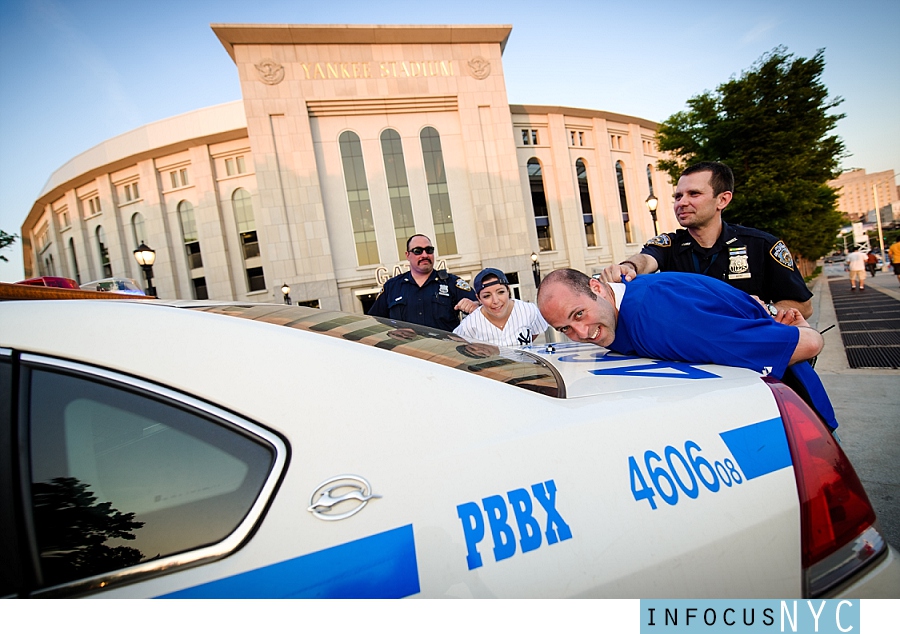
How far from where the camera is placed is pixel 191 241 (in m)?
29.2

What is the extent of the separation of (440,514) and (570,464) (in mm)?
295

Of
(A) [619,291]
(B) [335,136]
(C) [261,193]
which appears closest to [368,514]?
(A) [619,291]

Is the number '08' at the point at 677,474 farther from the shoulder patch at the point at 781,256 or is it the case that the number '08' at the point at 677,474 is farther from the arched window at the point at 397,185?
the arched window at the point at 397,185

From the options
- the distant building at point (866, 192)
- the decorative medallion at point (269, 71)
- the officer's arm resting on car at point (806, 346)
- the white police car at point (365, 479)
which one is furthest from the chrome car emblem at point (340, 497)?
the distant building at point (866, 192)

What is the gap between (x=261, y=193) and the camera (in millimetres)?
21797

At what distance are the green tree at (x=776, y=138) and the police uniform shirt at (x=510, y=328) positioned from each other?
15.0 m

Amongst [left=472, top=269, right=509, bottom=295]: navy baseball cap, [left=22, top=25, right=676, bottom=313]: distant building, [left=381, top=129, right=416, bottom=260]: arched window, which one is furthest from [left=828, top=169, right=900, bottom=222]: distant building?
[left=472, top=269, right=509, bottom=295]: navy baseball cap

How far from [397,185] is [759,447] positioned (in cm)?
2486

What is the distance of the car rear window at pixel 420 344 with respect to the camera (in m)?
1.09

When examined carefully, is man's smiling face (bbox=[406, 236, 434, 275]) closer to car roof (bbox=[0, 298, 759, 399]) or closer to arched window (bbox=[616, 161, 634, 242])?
car roof (bbox=[0, 298, 759, 399])

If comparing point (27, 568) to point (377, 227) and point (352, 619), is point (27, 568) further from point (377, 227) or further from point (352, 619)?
point (377, 227)

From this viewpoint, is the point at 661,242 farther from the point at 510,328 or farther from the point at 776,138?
the point at 776,138

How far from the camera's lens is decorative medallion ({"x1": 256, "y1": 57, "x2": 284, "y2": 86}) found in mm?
22369

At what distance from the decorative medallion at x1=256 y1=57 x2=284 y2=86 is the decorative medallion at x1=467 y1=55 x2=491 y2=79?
10.8 m
